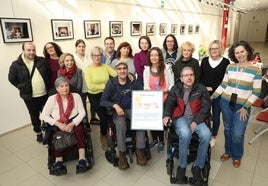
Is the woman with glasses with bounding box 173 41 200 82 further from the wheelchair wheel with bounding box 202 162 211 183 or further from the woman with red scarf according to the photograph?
the woman with red scarf

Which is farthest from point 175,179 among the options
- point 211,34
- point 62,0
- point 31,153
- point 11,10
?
point 211,34

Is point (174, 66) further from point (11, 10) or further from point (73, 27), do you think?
point (11, 10)

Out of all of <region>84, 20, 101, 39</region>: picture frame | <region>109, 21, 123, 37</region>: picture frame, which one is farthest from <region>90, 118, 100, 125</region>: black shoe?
<region>109, 21, 123, 37</region>: picture frame

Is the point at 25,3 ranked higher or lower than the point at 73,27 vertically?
higher

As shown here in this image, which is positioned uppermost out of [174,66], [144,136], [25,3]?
[25,3]

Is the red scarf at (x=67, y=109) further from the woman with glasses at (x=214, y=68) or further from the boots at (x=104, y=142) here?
the woman with glasses at (x=214, y=68)

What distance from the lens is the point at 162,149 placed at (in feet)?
10.4

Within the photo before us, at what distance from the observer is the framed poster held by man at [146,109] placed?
2.58 metres

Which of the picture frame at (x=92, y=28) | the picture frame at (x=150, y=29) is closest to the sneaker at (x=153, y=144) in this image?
the picture frame at (x=92, y=28)

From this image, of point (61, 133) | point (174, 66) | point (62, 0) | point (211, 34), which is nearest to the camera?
point (61, 133)

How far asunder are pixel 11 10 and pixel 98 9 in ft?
6.93

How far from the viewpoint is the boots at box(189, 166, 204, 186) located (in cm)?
235

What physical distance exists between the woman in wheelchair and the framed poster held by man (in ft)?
2.47

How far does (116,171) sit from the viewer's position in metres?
2.74
